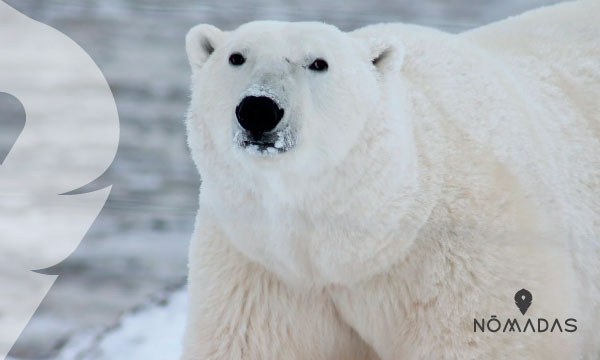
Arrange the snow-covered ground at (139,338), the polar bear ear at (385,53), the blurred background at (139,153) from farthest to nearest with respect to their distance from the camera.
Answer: the blurred background at (139,153) → the snow-covered ground at (139,338) → the polar bear ear at (385,53)

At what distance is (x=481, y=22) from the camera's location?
375 cm

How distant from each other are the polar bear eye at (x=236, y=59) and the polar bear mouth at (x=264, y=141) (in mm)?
227

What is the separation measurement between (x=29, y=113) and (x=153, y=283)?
0.86 metres

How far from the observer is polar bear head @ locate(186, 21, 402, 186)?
1582mm

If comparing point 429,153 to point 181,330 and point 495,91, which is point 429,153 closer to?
point 495,91

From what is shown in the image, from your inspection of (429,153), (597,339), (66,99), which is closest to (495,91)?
(429,153)

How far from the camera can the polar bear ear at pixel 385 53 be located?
73.4 inches

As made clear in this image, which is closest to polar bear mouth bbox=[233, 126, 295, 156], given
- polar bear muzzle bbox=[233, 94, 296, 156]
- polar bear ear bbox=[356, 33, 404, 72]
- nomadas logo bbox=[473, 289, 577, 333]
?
polar bear muzzle bbox=[233, 94, 296, 156]

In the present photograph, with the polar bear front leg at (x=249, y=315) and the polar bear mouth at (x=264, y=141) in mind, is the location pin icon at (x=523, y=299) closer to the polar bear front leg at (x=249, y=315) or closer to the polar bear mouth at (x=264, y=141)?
the polar bear front leg at (x=249, y=315)

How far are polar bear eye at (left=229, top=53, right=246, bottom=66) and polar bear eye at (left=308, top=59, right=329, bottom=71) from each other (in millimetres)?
158

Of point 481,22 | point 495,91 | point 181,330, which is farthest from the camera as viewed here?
point 481,22

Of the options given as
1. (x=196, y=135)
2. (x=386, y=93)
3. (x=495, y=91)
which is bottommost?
(x=196, y=135)

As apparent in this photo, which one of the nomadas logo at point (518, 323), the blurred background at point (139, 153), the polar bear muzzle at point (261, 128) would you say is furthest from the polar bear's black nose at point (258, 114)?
the blurred background at point (139, 153)

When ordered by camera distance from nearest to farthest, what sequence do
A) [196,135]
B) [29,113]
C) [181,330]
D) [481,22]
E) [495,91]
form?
1. [196,135]
2. [495,91]
3. [181,330]
4. [29,113]
5. [481,22]
